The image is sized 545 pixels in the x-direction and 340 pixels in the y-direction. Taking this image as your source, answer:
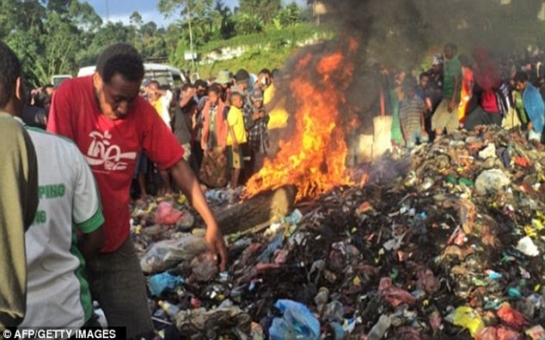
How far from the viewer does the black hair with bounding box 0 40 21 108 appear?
223 cm

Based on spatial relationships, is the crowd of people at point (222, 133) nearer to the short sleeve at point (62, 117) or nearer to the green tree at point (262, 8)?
the short sleeve at point (62, 117)

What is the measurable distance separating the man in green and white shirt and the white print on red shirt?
1.09 meters

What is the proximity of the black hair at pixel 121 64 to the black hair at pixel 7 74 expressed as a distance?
4.07 ft

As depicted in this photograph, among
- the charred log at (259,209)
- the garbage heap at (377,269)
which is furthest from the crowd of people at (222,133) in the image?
the garbage heap at (377,269)

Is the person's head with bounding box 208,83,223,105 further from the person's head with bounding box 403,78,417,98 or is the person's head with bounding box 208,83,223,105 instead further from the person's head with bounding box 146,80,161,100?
the person's head with bounding box 403,78,417,98

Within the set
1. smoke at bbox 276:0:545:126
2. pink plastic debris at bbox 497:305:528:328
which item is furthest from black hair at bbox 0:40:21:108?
smoke at bbox 276:0:545:126

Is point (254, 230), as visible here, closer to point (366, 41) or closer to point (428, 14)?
point (366, 41)

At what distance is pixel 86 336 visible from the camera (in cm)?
244

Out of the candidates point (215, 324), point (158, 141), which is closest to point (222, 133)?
point (215, 324)

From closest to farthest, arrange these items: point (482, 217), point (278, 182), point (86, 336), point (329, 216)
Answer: point (86, 336) → point (482, 217) → point (329, 216) → point (278, 182)

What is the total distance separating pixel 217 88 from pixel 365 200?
4.47 metres

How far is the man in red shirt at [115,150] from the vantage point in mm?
3480

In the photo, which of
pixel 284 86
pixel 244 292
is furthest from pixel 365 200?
pixel 284 86

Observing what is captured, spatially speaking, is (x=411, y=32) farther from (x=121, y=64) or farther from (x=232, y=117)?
(x=121, y=64)
